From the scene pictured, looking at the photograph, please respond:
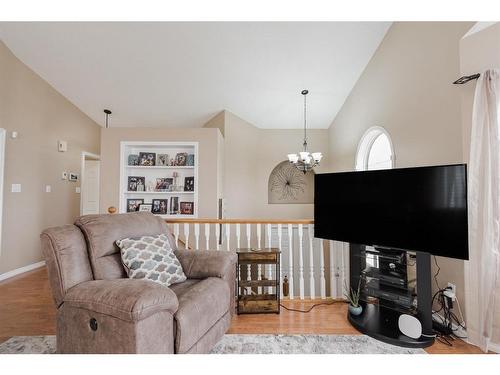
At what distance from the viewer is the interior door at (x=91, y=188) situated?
19.5 feet

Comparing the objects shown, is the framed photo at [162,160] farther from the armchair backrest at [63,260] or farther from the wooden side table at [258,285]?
the armchair backrest at [63,260]

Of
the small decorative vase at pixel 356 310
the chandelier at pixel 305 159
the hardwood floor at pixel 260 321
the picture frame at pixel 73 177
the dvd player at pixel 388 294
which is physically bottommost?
the hardwood floor at pixel 260 321

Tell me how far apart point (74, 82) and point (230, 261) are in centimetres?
427

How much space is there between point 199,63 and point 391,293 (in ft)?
12.0

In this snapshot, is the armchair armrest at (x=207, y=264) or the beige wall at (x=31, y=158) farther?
the beige wall at (x=31, y=158)

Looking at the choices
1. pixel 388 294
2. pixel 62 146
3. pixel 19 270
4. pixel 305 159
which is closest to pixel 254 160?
pixel 305 159

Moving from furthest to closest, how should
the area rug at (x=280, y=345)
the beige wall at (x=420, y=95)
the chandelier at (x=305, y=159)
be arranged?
1. the chandelier at (x=305, y=159)
2. the beige wall at (x=420, y=95)
3. the area rug at (x=280, y=345)

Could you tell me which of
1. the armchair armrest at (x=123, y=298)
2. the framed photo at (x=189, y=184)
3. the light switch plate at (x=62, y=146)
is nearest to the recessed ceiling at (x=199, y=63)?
the light switch plate at (x=62, y=146)

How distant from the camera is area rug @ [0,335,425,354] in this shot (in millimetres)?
1809

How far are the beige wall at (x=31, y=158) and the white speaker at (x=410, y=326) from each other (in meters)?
4.82

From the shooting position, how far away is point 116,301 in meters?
1.31

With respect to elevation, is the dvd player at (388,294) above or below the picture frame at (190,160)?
below

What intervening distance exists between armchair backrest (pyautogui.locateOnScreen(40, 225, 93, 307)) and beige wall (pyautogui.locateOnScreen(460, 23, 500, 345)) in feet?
8.91
